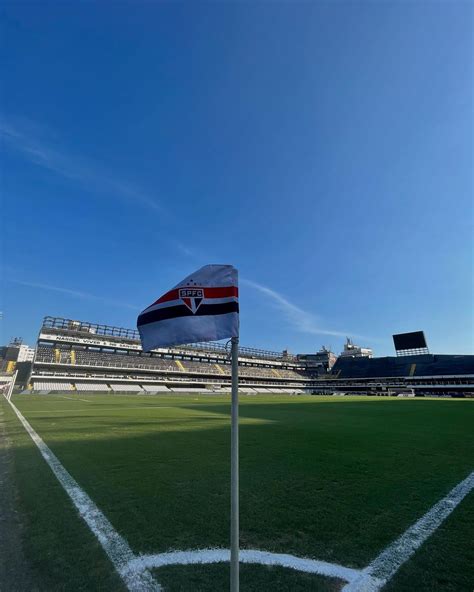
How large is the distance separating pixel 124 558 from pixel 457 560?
3.29 m

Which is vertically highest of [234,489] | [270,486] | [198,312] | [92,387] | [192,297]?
[192,297]

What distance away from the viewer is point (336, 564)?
2.93 metres

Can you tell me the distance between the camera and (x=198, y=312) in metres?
2.73

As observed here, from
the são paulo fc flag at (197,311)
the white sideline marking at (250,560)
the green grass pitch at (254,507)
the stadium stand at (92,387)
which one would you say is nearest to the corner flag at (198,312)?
the são paulo fc flag at (197,311)

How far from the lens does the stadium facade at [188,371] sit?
58.5 m

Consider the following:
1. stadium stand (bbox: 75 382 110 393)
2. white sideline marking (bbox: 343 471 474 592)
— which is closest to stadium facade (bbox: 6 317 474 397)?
stadium stand (bbox: 75 382 110 393)

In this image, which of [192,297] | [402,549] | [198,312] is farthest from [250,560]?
[192,297]

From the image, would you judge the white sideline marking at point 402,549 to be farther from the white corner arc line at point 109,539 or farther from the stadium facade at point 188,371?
the stadium facade at point 188,371

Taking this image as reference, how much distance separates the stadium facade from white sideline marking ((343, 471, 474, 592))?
146ft

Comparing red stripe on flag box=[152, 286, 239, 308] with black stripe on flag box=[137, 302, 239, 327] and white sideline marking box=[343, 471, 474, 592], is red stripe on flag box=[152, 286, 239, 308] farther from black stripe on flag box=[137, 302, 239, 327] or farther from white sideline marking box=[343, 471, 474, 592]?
white sideline marking box=[343, 471, 474, 592]

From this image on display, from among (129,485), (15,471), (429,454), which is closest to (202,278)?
(129,485)

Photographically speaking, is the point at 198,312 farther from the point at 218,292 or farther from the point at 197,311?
the point at 218,292

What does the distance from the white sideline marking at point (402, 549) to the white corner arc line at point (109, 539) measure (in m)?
1.76

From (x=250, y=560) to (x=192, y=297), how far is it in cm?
267
